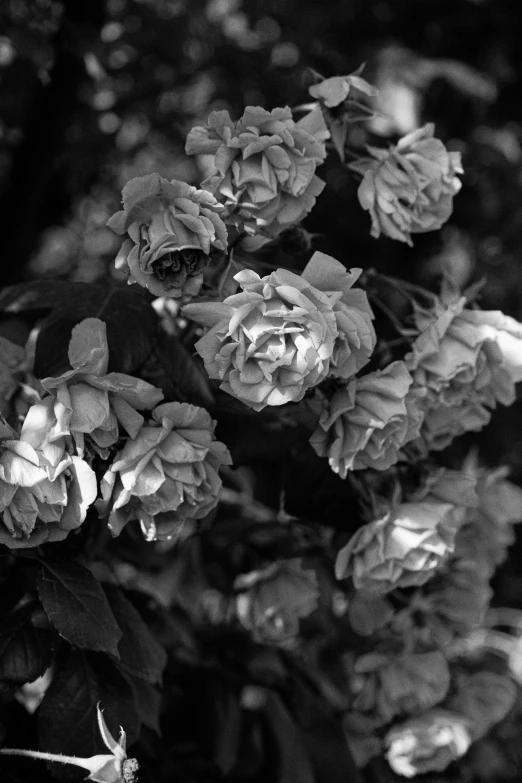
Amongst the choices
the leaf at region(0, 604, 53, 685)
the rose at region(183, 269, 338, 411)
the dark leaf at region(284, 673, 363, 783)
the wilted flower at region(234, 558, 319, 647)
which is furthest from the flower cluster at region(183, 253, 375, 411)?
the dark leaf at region(284, 673, 363, 783)

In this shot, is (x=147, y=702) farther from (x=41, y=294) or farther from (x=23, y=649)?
(x=41, y=294)

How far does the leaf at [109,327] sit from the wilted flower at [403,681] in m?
0.59

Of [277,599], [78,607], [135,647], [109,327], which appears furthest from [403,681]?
[109,327]

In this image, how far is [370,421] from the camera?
2.78ft

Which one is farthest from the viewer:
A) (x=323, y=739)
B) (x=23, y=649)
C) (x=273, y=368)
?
(x=323, y=739)

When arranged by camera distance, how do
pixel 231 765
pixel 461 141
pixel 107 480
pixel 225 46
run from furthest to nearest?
pixel 461 141
pixel 225 46
pixel 231 765
pixel 107 480

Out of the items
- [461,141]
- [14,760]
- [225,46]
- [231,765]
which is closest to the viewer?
Answer: [14,760]

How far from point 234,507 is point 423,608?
32 cm

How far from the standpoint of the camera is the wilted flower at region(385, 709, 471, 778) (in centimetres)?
121

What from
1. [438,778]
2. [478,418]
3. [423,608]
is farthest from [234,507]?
[438,778]

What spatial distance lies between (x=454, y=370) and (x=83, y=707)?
0.51m

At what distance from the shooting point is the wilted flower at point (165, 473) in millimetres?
793

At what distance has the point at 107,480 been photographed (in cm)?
80

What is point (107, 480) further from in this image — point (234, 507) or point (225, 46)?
point (225, 46)
